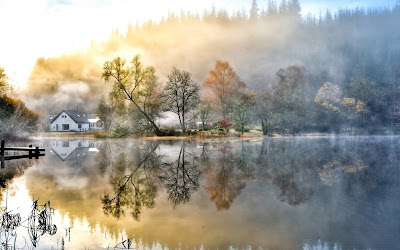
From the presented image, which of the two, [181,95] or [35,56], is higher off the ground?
[35,56]

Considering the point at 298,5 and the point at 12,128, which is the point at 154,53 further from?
the point at 12,128

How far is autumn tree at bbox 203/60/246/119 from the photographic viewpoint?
37.1m

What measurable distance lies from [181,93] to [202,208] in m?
27.6

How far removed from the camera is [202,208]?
6.86 m

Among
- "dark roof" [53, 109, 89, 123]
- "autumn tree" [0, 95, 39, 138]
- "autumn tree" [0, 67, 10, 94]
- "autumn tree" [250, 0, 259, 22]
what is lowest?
"autumn tree" [0, 95, 39, 138]

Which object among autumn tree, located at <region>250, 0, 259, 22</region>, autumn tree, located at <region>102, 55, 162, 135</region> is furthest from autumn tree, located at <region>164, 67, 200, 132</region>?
autumn tree, located at <region>250, 0, 259, 22</region>

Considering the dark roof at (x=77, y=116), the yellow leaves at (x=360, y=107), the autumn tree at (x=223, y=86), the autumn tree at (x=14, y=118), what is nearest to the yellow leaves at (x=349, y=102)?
the yellow leaves at (x=360, y=107)

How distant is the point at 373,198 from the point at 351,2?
51830 mm

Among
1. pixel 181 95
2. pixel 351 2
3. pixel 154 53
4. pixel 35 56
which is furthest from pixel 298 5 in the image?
pixel 35 56

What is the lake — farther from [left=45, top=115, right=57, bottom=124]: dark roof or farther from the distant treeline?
[left=45, top=115, right=57, bottom=124]: dark roof

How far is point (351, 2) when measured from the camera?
1994 inches

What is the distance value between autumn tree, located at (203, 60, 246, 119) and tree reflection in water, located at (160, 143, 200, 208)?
23839mm

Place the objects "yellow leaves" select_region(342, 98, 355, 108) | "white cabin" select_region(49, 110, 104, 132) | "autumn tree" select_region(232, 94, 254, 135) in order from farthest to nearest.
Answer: "white cabin" select_region(49, 110, 104, 132) → "yellow leaves" select_region(342, 98, 355, 108) → "autumn tree" select_region(232, 94, 254, 135)

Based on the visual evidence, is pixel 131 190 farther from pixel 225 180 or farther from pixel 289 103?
pixel 289 103
